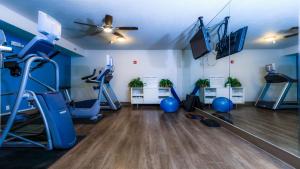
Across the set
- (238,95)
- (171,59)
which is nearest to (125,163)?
(238,95)

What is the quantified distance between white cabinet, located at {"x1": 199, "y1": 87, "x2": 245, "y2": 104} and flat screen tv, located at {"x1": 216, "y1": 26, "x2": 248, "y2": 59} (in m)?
0.80

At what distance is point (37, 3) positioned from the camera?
315 cm

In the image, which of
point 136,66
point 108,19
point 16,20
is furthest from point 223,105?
point 16,20

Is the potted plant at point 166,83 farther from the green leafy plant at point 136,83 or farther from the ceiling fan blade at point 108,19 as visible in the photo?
the ceiling fan blade at point 108,19

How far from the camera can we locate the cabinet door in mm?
6316

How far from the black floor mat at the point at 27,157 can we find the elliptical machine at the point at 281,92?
2.78 metres

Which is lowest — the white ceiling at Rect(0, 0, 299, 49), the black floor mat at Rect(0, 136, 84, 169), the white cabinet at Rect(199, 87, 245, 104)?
the black floor mat at Rect(0, 136, 84, 169)

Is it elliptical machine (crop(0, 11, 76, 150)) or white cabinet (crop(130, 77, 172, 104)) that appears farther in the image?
white cabinet (crop(130, 77, 172, 104))

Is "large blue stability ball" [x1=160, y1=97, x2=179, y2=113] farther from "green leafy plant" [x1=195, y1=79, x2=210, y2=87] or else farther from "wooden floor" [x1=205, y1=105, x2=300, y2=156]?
"wooden floor" [x1=205, y1=105, x2=300, y2=156]

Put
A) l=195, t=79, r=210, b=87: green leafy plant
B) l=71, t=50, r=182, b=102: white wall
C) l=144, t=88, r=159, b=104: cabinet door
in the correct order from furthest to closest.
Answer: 1. l=71, t=50, r=182, b=102: white wall
2. l=144, t=88, r=159, b=104: cabinet door
3. l=195, t=79, r=210, b=87: green leafy plant

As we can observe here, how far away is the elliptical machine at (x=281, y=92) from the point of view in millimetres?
1962

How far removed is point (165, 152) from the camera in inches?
82.1

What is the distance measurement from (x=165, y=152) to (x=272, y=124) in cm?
199

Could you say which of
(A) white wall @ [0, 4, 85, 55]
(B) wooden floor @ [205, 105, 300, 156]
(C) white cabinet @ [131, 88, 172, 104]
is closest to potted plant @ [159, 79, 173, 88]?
(C) white cabinet @ [131, 88, 172, 104]
